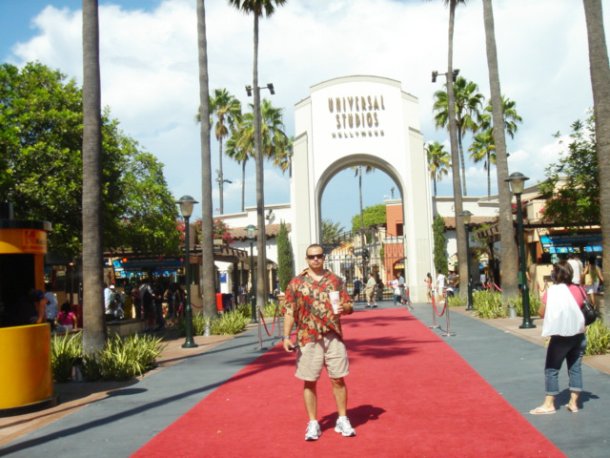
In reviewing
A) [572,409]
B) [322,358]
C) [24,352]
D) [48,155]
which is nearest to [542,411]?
[572,409]

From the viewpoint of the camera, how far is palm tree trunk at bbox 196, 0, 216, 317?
21.1 m

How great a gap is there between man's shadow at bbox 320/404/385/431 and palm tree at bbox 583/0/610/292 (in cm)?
689

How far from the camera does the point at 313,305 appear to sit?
6.61m

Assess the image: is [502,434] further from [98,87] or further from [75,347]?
[98,87]

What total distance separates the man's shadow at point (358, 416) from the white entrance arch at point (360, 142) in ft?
94.3

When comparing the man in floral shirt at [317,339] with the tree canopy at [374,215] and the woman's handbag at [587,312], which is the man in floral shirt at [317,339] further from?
the tree canopy at [374,215]

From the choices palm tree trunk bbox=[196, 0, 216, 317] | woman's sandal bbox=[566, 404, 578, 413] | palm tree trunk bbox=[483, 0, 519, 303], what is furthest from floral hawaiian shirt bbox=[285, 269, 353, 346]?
palm tree trunk bbox=[483, 0, 519, 303]

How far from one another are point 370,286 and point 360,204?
50.4 meters

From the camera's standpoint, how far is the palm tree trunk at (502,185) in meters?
21.9

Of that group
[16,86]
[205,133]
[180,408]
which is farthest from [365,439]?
[16,86]

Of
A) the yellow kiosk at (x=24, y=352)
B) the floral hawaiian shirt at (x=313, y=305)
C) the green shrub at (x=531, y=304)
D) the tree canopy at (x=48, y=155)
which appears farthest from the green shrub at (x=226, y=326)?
the floral hawaiian shirt at (x=313, y=305)

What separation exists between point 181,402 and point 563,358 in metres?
5.05

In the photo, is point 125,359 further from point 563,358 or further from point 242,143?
point 242,143

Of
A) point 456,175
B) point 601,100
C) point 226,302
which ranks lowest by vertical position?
point 226,302
